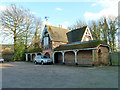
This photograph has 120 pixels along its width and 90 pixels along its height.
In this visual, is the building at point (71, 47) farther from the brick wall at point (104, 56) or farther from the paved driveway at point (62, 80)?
the paved driveway at point (62, 80)

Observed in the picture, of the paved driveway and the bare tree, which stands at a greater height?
the bare tree

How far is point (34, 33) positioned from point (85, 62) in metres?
24.6

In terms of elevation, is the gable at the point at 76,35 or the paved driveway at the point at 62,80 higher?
the gable at the point at 76,35

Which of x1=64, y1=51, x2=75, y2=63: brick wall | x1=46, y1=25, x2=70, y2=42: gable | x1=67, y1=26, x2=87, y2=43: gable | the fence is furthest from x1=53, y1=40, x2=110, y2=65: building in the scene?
x1=46, y1=25, x2=70, y2=42: gable

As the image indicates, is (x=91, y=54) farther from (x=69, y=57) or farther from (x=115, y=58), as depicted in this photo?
(x=69, y=57)

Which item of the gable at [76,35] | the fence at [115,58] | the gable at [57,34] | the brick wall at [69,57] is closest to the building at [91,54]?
the brick wall at [69,57]

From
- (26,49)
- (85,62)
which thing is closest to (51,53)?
(85,62)

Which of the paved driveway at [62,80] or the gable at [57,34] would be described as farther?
the gable at [57,34]

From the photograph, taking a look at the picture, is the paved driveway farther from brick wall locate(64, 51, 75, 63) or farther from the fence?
brick wall locate(64, 51, 75, 63)

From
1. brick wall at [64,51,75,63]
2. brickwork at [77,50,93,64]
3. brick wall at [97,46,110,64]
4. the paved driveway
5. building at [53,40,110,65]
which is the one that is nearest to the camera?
the paved driveway

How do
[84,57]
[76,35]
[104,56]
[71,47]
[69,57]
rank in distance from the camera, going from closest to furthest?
1. [104,56]
2. [84,57]
3. [71,47]
4. [69,57]
5. [76,35]

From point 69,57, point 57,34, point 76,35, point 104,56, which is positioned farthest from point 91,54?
point 57,34

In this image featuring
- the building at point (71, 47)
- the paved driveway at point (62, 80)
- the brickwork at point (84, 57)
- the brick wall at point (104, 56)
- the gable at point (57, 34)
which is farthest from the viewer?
the gable at point (57, 34)

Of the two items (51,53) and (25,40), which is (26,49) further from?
(51,53)
